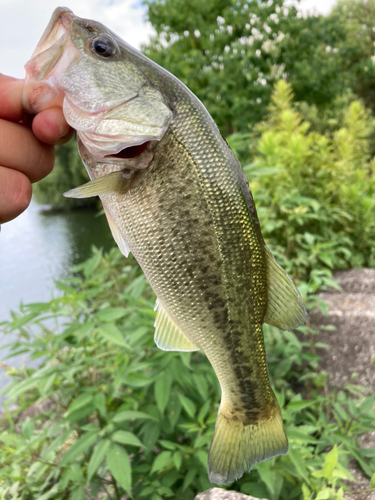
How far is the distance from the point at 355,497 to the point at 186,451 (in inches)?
32.9

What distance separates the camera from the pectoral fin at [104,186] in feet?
2.87

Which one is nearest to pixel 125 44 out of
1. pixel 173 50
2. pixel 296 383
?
pixel 296 383

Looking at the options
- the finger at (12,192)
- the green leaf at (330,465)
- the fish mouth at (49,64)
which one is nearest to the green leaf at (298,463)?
the green leaf at (330,465)

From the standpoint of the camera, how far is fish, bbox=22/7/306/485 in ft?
3.00

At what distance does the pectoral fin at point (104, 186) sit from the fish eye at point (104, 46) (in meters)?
0.37

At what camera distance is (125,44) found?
1021mm

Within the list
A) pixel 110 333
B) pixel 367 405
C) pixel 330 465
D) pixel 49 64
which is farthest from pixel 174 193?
pixel 367 405

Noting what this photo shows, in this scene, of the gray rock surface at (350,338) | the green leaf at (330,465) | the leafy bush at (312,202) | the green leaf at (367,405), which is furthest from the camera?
the leafy bush at (312,202)

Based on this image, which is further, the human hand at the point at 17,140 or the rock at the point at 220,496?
the rock at the point at 220,496

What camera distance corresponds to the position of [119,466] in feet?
4.12

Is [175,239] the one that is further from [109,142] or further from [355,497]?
[355,497]

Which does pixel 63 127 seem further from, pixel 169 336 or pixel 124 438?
pixel 124 438

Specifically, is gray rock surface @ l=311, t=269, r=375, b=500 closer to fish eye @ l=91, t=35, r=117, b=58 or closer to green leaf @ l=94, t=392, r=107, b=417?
green leaf @ l=94, t=392, r=107, b=417

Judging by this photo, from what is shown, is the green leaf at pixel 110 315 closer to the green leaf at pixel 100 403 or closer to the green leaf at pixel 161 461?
the green leaf at pixel 100 403
